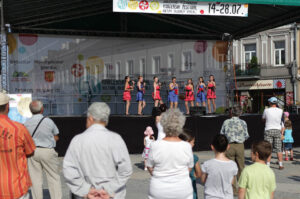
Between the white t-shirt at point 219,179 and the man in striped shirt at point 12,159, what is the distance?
187 cm

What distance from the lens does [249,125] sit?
A: 15.9 metres

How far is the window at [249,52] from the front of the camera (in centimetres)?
3966

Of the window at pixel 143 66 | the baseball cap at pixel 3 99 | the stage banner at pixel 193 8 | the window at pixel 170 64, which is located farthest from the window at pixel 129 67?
the baseball cap at pixel 3 99

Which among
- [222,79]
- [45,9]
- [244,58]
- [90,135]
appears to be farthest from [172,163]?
[244,58]

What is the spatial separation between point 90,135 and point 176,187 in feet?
3.27

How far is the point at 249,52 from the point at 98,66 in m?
23.8

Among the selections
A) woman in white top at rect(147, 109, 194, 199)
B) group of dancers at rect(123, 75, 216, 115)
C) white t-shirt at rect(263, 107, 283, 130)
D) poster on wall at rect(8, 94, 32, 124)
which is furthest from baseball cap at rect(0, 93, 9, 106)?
group of dancers at rect(123, 75, 216, 115)

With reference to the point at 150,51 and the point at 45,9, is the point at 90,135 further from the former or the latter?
the point at 150,51

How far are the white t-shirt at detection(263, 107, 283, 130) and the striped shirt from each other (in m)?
7.51

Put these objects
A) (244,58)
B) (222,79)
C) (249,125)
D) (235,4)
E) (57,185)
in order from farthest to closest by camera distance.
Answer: (244,58), (222,79), (249,125), (235,4), (57,185)

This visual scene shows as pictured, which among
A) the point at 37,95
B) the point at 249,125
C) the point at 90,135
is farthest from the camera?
the point at 37,95

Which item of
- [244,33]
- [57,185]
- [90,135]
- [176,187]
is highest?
[244,33]

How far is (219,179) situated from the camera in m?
4.62

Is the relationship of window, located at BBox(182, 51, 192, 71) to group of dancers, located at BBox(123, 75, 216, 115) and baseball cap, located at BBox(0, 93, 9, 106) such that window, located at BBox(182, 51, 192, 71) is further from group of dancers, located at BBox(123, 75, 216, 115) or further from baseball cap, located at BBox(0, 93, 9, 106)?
baseball cap, located at BBox(0, 93, 9, 106)
